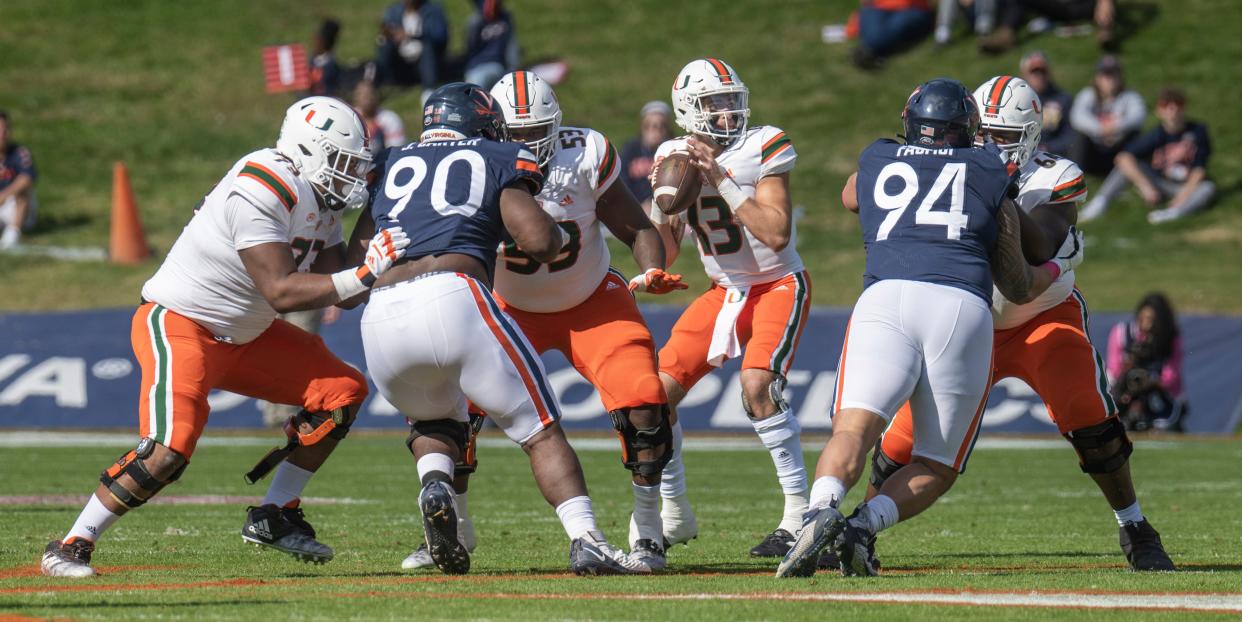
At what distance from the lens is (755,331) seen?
7.47m

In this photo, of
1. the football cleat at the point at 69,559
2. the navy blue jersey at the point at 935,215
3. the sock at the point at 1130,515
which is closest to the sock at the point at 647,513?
the navy blue jersey at the point at 935,215

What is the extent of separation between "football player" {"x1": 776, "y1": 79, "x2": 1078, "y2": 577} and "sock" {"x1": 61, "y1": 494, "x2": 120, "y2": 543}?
253 cm

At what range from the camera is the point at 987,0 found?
22.3 m

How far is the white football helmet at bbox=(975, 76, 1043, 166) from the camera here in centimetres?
671

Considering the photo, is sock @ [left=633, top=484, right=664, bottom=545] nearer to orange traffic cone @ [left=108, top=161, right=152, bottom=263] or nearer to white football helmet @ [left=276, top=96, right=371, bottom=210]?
white football helmet @ [left=276, top=96, right=371, bottom=210]

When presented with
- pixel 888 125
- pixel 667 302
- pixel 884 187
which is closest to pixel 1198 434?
pixel 667 302

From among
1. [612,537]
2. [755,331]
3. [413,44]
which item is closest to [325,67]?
[413,44]

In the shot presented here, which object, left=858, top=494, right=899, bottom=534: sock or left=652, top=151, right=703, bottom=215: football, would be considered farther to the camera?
left=652, top=151, right=703, bottom=215: football

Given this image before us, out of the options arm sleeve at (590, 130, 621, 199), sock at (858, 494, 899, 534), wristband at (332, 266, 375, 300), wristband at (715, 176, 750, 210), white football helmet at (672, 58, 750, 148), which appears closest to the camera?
sock at (858, 494, 899, 534)

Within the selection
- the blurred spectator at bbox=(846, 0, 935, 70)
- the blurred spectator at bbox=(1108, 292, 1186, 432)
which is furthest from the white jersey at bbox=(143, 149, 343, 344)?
the blurred spectator at bbox=(846, 0, 935, 70)

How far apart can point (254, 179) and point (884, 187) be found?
232 cm

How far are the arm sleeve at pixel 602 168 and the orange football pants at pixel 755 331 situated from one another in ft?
2.78

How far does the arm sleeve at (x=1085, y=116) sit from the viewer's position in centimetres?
1873

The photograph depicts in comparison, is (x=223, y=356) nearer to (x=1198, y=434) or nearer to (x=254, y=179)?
(x=254, y=179)
